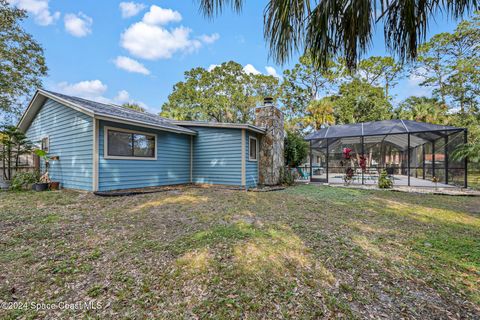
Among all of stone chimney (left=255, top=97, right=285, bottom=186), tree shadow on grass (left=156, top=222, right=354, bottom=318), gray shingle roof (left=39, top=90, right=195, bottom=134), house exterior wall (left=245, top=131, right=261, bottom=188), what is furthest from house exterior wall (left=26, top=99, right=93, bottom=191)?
stone chimney (left=255, top=97, right=285, bottom=186)

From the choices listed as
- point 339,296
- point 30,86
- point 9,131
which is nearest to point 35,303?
point 339,296

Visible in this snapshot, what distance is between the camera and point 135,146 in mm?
7617

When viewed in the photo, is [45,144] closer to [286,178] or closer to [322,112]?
[286,178]

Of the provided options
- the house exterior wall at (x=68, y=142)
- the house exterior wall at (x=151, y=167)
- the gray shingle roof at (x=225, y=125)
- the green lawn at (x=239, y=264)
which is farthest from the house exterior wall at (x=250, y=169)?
the house exterior wall at (x=68, y=142)

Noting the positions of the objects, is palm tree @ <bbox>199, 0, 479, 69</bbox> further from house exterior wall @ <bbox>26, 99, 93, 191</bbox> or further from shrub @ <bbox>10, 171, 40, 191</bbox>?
shrub @ <bbox>10, 171, 40, 191</bbox>

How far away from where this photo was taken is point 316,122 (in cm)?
1905

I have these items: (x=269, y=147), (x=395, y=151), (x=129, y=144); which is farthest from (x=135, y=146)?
(x=395, y=151)

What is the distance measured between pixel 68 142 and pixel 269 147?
767 cm

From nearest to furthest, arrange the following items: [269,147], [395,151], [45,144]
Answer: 1. [45,144]
2. [269,147]
3. [395,151]

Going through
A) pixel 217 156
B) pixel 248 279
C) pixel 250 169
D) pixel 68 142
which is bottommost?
pixel 248 279

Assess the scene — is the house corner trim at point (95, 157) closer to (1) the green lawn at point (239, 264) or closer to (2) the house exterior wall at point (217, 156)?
(1) the green lawn at point (239, 264)

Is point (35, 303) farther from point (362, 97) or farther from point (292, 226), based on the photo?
point (362, 97)

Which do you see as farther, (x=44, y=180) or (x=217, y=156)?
(x=217, y=156)

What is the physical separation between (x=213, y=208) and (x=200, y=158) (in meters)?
4.82
